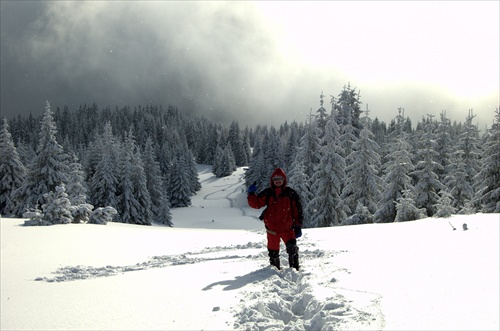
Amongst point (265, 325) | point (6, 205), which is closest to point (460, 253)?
point (265, 325)

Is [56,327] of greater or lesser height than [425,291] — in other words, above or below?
below

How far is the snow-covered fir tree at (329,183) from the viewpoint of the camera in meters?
29.2

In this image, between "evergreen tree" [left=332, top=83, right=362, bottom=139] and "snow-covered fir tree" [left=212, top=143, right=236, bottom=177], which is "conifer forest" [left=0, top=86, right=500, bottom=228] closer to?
"evergreen tree" [left=332, top=83, right=362, bottom=139]

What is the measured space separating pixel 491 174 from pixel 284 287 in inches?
853

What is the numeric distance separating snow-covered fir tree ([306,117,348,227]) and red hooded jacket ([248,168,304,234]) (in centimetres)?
2299

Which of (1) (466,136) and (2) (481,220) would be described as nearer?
(2) (481,220)

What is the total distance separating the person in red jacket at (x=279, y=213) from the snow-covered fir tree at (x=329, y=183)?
23.0 m

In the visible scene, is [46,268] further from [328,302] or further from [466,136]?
[466,136]

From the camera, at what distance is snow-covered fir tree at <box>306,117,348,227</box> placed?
29203 mm

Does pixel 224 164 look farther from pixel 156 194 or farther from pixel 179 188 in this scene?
pixel 156 194

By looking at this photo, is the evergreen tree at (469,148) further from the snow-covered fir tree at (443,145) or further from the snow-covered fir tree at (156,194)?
the snow-covered fir tree at (156,194)

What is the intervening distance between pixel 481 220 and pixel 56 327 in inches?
361

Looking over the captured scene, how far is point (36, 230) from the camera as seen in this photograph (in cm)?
1348

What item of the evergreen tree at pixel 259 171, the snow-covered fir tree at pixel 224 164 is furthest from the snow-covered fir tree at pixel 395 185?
the snow-covered fir tree at pixel 224 164
